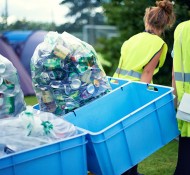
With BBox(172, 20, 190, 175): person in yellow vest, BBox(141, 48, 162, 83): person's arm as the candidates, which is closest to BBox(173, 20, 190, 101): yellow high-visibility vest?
BBox(172, 20, 190, 175): person in yellow vest

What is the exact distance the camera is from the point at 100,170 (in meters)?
2.29

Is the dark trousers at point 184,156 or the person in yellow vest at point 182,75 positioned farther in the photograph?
the dark trousers at point 184,156

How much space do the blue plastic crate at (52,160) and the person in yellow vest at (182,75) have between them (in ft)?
2.57

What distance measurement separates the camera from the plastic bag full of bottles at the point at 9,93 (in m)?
2.50

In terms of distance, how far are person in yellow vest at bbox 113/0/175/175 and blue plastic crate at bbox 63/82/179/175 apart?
0.26m

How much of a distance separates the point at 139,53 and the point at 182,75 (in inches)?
29.0

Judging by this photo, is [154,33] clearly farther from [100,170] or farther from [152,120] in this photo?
[100,170]

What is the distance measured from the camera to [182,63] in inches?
102

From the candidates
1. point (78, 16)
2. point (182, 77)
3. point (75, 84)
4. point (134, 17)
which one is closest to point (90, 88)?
point (75, 84)

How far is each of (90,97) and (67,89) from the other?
180 mm

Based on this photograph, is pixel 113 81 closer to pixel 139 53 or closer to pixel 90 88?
pixel 139 53

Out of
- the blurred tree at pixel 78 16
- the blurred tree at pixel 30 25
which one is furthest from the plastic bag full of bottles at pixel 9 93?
the blurred tree at pixel 78 16

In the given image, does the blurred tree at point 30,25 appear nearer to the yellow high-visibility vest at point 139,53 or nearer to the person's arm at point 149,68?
the yellow high-visibility vest at point 139,53

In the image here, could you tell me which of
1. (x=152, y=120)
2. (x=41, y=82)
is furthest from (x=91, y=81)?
(x=152, y=120)
